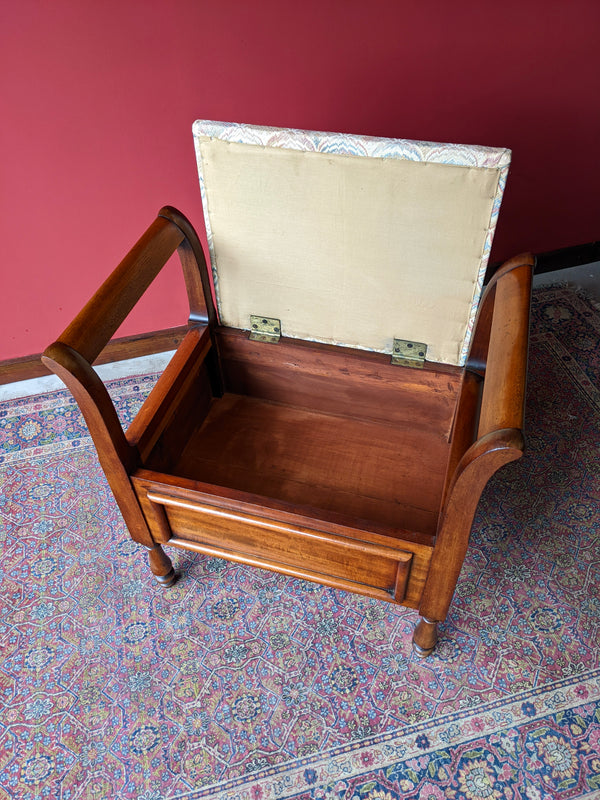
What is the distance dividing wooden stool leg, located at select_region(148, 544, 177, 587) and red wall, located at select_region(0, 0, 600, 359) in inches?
33.4

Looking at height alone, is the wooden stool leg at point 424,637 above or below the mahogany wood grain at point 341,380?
below

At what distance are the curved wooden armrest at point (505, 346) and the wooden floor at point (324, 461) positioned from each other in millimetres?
239

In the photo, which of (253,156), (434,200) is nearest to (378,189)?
(434,200)

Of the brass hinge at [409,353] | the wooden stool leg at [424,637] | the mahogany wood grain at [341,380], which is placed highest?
the brass hinge at [409,353]

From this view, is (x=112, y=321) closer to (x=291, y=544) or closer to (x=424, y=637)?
(x=291, y=544)

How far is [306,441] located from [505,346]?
53 centimetres

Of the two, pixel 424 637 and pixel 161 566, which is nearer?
pixel 424 637

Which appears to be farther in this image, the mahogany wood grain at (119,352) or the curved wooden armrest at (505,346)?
the mahogany wood grain at (119,352)

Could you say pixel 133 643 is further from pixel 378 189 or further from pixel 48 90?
pixel 48 90

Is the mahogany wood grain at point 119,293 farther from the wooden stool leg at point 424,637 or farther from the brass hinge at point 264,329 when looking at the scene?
the wooden stool leg at point 424,637

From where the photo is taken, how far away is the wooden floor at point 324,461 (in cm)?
119


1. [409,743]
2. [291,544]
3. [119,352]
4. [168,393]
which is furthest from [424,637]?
[119,352]

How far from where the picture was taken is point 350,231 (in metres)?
1.12

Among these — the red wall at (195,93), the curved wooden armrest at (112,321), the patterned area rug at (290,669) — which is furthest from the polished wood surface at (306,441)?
the red wall at (195,93)
